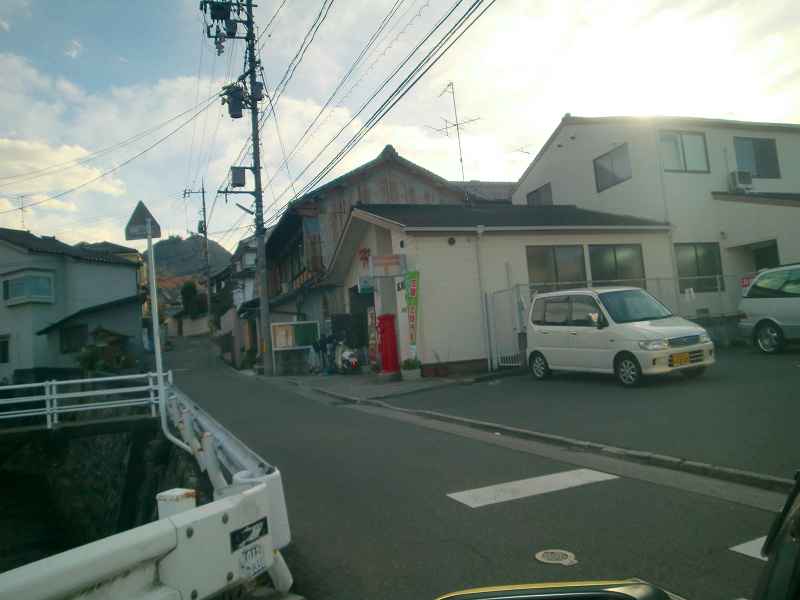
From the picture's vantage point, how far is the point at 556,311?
12.2 metres

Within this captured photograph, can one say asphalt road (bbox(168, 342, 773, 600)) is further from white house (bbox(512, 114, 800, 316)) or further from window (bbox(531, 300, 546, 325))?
white house (bbox(512, 114, 800, 316))

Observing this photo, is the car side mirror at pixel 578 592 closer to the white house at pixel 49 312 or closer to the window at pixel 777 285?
the window at pixel 777 285

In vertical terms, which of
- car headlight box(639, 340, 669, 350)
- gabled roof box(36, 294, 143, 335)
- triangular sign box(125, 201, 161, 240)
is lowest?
car headlight box(639, 340, 669, 350)

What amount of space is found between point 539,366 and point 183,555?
1086cm

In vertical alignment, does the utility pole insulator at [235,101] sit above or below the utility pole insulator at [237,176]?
above

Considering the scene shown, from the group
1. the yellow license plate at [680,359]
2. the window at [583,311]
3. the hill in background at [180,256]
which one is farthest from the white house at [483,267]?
the hill in background at [180,256]

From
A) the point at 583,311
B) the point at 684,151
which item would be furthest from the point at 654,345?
the point at 684,151

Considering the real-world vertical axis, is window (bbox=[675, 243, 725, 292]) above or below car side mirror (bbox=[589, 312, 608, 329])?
above

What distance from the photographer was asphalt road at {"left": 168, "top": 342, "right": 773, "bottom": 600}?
3.58 m

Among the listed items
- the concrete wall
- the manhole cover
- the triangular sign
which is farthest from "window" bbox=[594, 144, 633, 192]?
the manhole cover

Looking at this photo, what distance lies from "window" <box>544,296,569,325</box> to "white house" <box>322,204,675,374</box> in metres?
1.86

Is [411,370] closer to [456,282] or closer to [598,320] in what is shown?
[456,282]

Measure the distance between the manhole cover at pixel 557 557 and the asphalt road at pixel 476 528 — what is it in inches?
2.3

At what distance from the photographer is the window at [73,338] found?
29.7m
